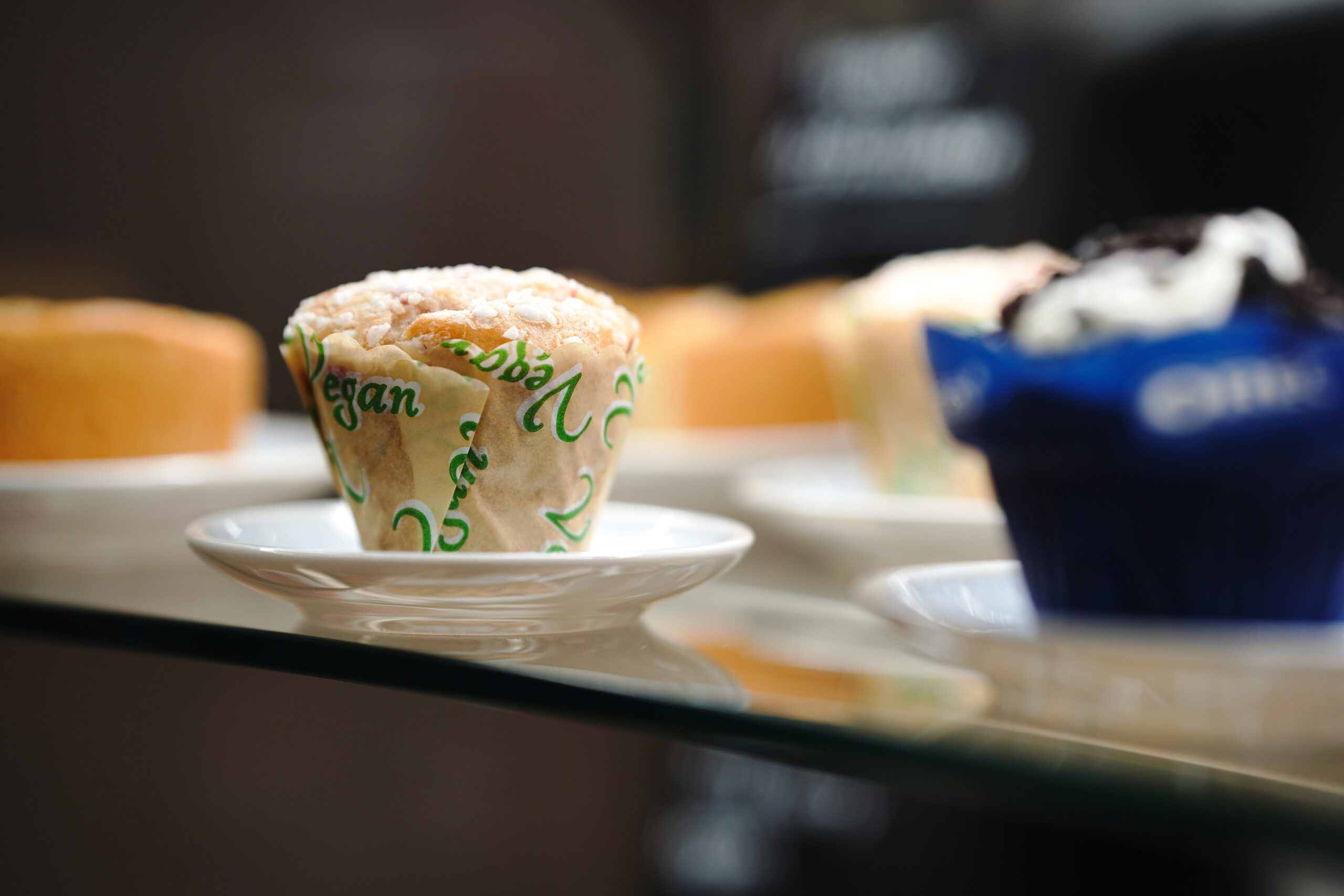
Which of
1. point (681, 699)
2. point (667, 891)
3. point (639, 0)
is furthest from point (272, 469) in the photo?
point (639, 0)

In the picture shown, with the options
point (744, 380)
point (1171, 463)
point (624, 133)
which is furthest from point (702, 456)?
point (624, 133)

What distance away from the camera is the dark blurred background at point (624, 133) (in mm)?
1151

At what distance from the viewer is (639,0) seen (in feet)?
5.89

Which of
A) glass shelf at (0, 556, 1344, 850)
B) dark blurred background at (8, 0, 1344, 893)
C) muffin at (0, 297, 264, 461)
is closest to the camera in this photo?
glass shelf at (0, 556, 1344, 850)

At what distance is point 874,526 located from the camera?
2.14 ft

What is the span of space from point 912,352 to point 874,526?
0.64ft

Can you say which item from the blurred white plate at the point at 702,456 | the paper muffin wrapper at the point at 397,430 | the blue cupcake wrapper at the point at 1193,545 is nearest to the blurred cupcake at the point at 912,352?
the blurred white plate at the point at 702,456

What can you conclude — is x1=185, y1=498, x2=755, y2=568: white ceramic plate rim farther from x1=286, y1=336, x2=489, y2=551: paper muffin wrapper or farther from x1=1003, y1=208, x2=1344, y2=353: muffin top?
x1=1003, y1=208, x2=1344, y2=353: muffin top

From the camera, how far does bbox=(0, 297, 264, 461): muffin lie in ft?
2.28

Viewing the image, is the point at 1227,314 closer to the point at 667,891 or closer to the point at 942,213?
the point at 667,891

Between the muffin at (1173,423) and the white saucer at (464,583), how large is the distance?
0.39 feet

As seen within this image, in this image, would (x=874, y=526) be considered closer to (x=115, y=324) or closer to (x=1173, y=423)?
(x=1173, y=423)

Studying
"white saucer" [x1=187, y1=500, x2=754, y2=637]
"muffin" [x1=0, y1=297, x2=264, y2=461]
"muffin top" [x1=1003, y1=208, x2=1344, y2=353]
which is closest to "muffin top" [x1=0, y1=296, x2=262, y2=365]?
"muffin" [x1=0, y1=297, x2=264, y2=461]

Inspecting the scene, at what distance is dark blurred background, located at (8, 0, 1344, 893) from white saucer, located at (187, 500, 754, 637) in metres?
0.48
